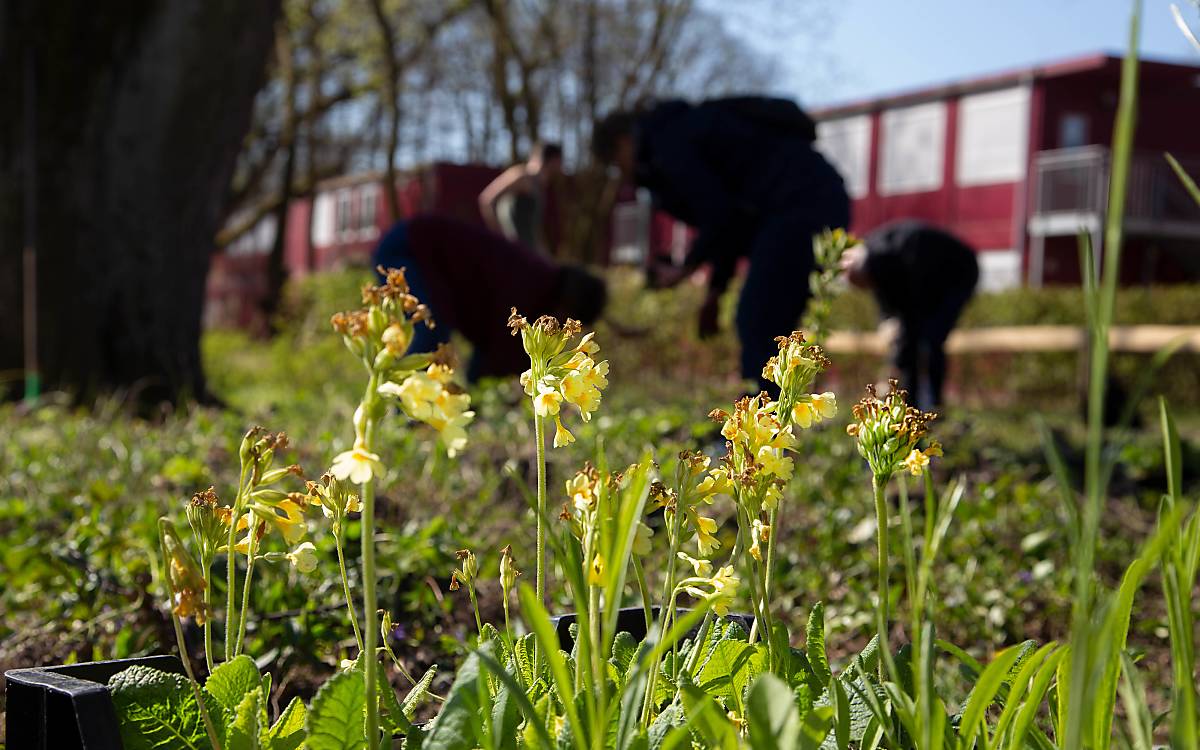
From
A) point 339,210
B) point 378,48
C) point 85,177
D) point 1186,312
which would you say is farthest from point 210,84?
point 339,210

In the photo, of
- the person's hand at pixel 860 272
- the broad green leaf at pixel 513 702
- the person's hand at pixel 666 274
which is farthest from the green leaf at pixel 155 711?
the person's hand at pixel 860 272

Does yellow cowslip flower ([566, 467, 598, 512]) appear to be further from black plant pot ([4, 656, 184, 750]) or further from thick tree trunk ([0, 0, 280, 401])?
thick tree trunk ([0, 0, 280, 401])

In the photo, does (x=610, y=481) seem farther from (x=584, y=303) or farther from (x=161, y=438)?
(x=584, y=303)

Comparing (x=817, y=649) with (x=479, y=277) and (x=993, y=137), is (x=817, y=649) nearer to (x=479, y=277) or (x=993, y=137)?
(x=479, y=277)

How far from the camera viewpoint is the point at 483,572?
254 cm

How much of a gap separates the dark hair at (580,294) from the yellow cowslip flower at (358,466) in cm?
525

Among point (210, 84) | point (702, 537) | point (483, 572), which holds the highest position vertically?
point (210, 84)

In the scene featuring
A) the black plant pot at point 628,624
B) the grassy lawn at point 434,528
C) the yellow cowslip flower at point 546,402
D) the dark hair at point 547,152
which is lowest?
the grassy lawn at point 434,528

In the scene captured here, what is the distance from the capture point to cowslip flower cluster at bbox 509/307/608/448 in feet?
3.19

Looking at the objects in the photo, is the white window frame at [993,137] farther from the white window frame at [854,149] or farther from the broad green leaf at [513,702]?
the broad green leaf at [513,702]

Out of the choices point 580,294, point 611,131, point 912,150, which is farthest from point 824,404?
point 912,150

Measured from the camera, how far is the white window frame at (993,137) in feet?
84.4

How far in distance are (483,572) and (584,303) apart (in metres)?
3.59

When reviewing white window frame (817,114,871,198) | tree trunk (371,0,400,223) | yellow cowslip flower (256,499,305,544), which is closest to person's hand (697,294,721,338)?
yellow cowslip flower (256,499,305,544)
